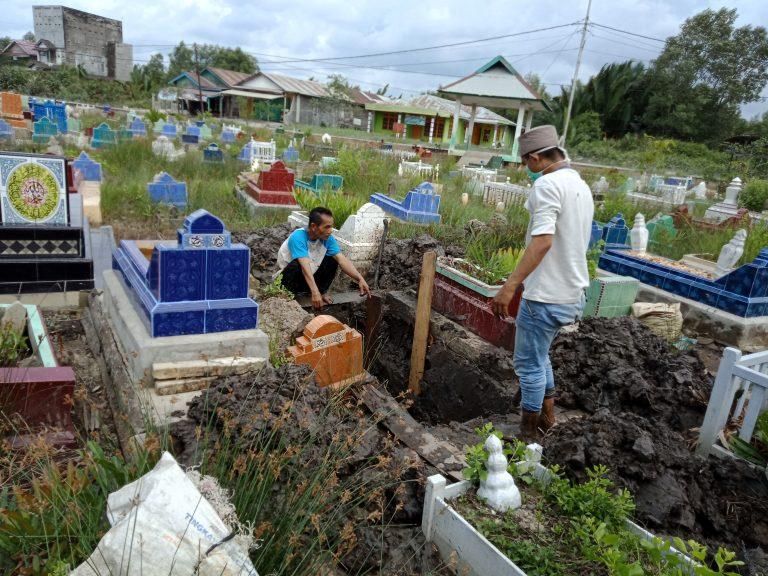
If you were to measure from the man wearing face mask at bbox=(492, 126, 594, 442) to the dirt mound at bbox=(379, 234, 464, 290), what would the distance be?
10.5 ft

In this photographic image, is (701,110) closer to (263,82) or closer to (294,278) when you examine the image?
(263,82)

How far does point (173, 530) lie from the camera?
1613mm

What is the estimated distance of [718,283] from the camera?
564cm

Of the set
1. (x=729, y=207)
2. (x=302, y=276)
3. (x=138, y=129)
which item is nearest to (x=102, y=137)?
(x=138, y=129)

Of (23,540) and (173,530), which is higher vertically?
(173,530)

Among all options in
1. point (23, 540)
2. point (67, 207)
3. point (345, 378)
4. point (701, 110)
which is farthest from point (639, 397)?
point (701, 110)

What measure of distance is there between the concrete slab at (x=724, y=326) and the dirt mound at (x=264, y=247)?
14.9 ft

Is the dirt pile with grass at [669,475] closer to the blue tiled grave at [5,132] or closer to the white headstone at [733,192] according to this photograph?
the white headstone at [733,192]

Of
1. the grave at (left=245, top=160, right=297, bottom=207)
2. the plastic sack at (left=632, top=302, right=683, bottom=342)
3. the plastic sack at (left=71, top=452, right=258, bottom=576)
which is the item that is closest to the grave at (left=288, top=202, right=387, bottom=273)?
the grave at (left=245, top=160, right=297, bottom=207)

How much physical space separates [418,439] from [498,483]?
0.84 m

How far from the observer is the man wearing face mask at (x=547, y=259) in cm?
302

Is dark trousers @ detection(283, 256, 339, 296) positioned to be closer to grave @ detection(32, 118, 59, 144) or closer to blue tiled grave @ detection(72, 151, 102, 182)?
blue tiled grave @ detection(72, 151, 102, 182)

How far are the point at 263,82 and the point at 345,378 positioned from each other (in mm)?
45666

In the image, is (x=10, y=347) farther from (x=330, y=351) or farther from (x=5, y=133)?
(x=5, y=133)
